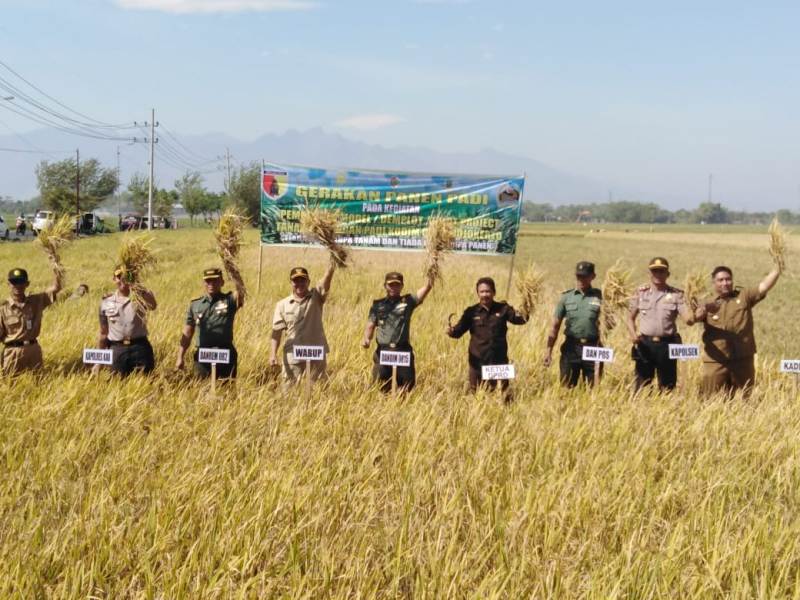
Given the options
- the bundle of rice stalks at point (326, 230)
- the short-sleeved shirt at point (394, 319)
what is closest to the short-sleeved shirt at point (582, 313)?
the short-sleeved shirt at point (394, 319)

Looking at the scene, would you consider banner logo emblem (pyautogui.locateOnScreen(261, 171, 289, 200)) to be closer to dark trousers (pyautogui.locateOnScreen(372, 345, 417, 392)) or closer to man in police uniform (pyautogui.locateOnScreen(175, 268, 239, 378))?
man in police uniform (pyautogui.locateOnScreen(175, 268, 239, 378))

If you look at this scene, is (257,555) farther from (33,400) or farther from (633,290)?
(633,290)

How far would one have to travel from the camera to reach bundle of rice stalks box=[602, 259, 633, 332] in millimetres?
7613

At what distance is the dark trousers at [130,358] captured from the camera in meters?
6.80

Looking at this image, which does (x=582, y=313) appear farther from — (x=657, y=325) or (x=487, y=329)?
(x=487, y=329)

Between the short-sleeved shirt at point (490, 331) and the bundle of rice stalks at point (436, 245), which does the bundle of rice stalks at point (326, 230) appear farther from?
the short-sleeved shirt at point (490, 331)

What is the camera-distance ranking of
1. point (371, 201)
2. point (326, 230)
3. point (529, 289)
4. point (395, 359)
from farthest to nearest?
point (371, 201), point (529, 289), point (326, 230), point (395, 359)

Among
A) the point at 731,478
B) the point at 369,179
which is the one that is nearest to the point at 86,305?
the point at 369,179

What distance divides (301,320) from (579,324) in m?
2.78

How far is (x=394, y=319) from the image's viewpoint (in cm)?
688

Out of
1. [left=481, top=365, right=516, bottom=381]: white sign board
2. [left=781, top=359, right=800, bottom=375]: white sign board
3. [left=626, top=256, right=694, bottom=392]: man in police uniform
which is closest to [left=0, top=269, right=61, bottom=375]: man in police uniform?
[left=481, top=365, right=516, bottom=381]: white sign board

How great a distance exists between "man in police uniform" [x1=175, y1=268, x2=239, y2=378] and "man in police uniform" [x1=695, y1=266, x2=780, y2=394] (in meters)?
4.61

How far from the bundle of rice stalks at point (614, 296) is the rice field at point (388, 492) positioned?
83 centimetres

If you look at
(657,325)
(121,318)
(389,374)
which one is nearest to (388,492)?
(389,374)
